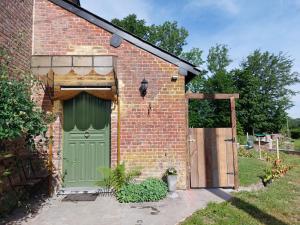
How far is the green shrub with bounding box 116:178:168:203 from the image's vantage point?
21.0ft

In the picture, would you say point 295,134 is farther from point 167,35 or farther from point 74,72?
point 74,72

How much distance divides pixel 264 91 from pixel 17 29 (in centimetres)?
4447

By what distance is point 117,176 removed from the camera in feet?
22.7

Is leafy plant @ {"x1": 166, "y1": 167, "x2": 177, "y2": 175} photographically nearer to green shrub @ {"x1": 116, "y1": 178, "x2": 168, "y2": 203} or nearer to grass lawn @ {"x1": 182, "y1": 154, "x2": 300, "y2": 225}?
green shrub @ {"x1": 116, "y1": 178, "x2": 168, "y2": 203}

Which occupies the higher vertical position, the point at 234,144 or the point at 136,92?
the point at 136,92

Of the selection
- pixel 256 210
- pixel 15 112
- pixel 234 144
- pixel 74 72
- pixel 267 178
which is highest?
pixel 74 72

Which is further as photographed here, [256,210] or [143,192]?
[143,192]

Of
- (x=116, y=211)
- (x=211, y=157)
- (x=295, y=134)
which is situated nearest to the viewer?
(x=116, y=211)

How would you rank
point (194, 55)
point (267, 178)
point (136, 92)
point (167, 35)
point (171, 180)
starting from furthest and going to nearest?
point (194, 55)
point (167, 35)
point (267, 178)
point (136, 92)
point (171, 180)

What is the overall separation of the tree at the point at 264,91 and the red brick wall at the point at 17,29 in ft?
105

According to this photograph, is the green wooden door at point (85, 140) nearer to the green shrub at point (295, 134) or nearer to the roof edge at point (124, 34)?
the roof edge at point (124, 34)

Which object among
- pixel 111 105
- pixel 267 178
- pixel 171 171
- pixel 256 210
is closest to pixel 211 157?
pixel 171 171

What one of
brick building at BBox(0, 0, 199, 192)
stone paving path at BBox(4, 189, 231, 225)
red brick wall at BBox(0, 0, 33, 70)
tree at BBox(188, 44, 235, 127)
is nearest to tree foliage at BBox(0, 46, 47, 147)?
red brick wall at BBox(0, 0, 33, 70)

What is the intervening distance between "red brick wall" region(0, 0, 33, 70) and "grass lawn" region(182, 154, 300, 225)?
17.0ft
